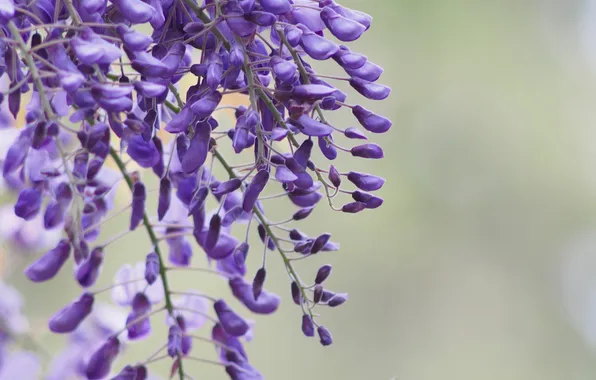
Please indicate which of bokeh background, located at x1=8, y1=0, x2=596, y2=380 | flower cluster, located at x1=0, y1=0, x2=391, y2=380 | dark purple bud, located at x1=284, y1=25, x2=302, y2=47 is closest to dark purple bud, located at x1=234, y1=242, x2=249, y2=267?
flower cluster, located at x1=0, y1=0, x2=391, y2=380

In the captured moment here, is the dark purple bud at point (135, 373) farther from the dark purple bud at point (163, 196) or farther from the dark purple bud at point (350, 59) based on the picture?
the dark purple bud at point (350, 59)

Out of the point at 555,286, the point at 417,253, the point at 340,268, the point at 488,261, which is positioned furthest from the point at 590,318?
the point at 340,268

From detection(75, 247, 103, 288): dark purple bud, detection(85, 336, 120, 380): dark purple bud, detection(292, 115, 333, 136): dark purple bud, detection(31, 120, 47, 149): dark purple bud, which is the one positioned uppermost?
detection(292, 115, 333, 136): dark purple bud

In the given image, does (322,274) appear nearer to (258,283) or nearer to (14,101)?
(258,283)

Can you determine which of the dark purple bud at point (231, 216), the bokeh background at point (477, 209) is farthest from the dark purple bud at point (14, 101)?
the bokeh background at point (477, 209)

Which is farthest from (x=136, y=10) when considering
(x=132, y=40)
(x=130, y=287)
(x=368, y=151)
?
(x=130, y=287)

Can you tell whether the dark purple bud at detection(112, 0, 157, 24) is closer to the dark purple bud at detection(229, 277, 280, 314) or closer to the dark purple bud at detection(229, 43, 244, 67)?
the dark purple bud at detection(229, 43, 244, 67)

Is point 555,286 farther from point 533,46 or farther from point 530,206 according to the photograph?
point 533,46
